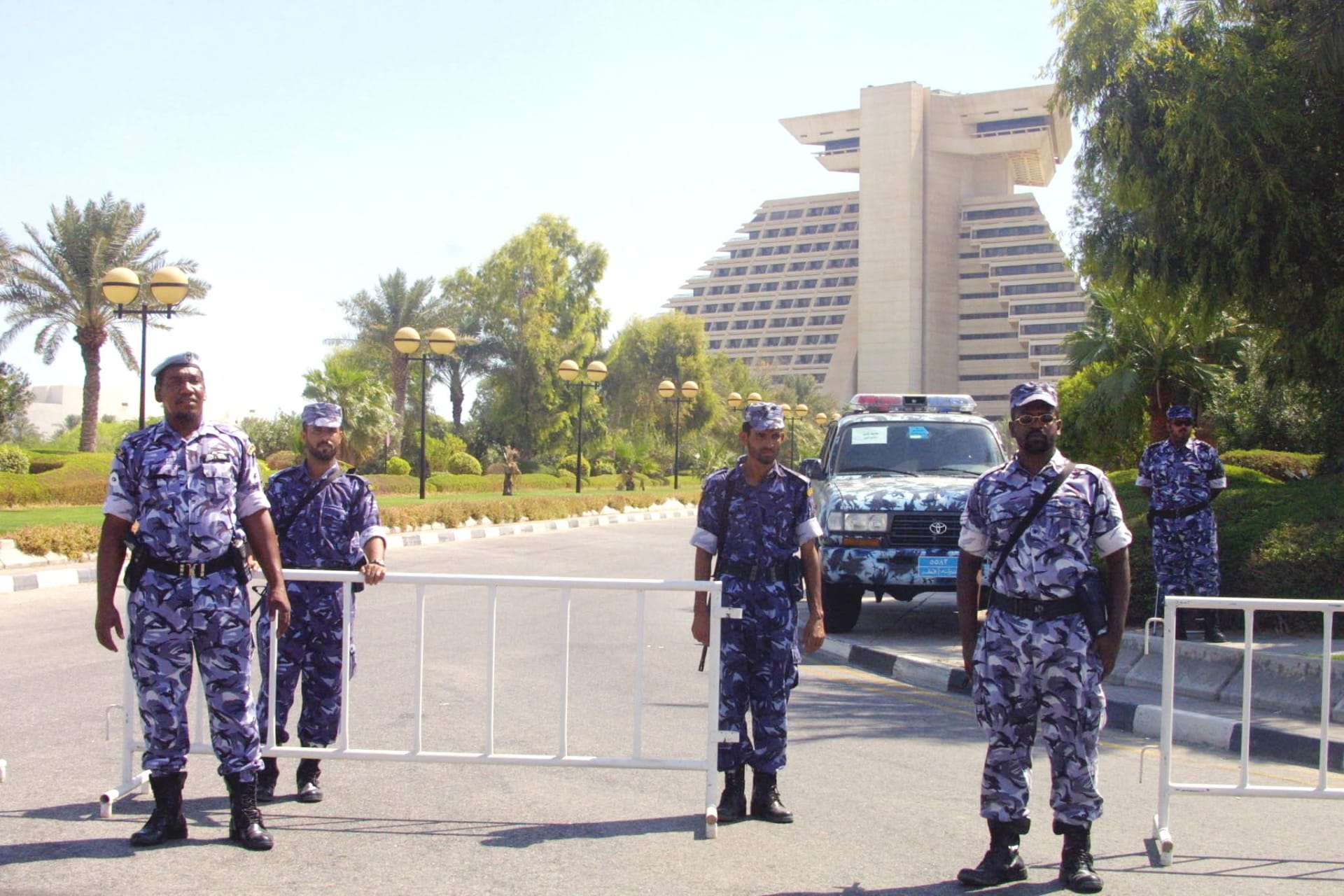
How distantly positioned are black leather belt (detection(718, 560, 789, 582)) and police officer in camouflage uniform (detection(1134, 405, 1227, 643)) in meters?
5.38

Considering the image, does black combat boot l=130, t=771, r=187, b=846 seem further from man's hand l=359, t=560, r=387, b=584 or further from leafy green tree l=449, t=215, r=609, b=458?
leafy green tree l=449, t=215, r=609, b=458

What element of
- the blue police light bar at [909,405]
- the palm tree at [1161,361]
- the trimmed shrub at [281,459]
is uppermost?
the palm tree at [1161,361]

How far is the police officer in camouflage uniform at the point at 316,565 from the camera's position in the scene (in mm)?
5777

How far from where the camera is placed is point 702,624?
18.1 feet

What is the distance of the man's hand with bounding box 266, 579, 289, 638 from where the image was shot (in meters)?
5.09

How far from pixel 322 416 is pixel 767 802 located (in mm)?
2633

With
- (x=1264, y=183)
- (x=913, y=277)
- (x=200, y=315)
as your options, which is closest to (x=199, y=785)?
(x=1264, y=183)

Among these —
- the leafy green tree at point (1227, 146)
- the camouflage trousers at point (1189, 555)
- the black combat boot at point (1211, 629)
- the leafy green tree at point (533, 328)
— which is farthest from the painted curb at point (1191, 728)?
the leafy green tree at point (533, 328)

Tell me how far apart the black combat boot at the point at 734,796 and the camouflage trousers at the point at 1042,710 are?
1.20 metres

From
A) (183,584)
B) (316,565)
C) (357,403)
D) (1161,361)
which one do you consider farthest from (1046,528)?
(357,403)

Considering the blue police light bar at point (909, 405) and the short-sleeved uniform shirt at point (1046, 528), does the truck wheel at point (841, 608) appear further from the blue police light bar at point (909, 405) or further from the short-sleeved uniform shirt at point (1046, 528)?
the short-sleeved uniform shirt at point (1046, 528)

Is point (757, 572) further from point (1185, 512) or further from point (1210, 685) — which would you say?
point (1185, 512)

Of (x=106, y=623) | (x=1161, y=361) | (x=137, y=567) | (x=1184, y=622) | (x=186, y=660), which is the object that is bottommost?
(x=1184, y=622)

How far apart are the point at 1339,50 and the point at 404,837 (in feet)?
34.6
